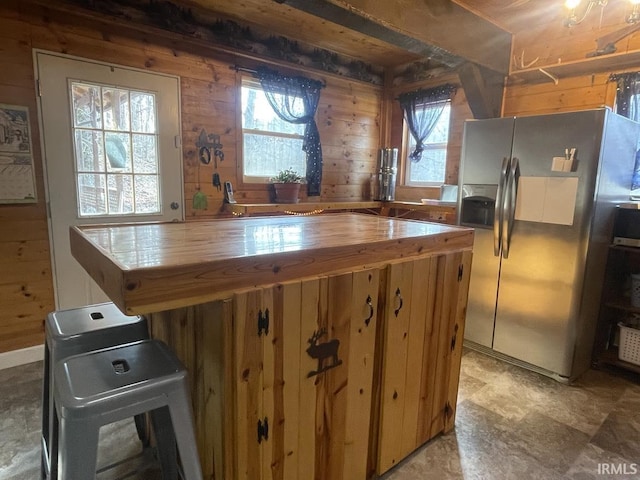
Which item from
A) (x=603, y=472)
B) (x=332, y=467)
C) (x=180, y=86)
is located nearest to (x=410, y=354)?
(x=332, y=467)

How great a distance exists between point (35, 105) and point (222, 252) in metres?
2.27

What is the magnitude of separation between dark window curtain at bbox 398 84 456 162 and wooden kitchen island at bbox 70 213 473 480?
2.55m

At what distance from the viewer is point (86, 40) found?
264cm

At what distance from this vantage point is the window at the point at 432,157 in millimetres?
4082

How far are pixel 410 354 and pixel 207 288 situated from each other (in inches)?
40.0

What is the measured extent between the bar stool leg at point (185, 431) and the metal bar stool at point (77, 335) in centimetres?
51

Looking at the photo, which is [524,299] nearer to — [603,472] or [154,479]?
[603,472]

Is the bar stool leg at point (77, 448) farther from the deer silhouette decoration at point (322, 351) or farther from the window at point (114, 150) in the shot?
the window at point (114, 150)

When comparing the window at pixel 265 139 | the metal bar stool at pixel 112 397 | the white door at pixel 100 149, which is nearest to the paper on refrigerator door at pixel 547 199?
the window at pixel 265 139

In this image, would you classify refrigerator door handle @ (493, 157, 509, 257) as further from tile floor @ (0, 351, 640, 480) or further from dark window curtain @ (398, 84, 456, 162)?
dark window curtain @ (398, 84, 456, 162)

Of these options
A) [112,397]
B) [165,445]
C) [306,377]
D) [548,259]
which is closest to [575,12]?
[548,259]

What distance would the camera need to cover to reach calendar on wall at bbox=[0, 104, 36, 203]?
243 centimetres

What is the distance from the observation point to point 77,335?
1.37 metres

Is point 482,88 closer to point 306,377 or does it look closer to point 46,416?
point 306,377
